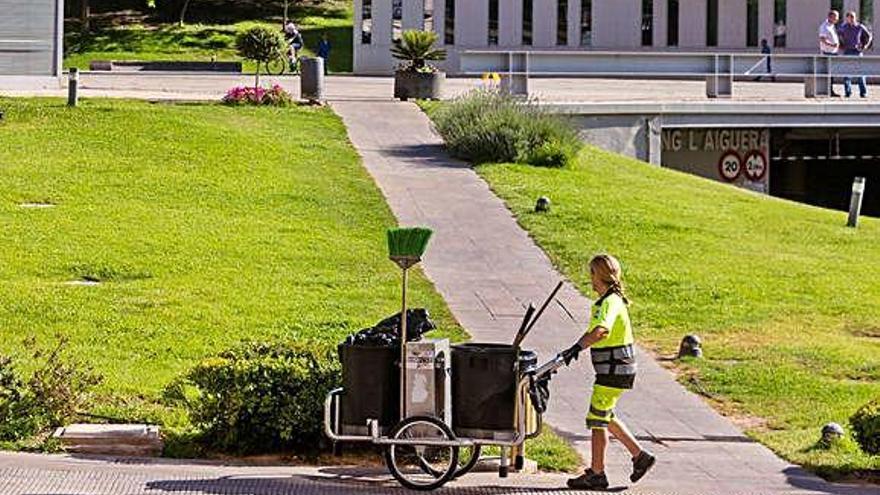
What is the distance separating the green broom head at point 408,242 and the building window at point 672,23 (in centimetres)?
4968

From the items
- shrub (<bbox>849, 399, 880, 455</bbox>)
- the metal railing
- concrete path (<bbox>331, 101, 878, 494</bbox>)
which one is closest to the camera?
shrub (<bbox>849, 399, 880, 455</bbox>)

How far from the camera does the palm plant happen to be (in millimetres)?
36344

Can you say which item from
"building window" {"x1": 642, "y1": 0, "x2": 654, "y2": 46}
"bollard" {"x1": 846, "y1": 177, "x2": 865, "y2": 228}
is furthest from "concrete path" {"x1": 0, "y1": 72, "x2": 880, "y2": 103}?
"building window" {"x1": 642, "y1": 0, "x2": 654, "y2": 46}

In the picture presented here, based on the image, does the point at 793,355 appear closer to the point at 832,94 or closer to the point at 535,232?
the point at 535,232

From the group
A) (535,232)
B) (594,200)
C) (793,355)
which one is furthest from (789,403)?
(594,200)

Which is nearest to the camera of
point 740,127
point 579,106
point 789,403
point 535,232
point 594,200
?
point 789,403

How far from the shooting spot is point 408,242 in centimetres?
1046

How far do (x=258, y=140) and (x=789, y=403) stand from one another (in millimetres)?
16589

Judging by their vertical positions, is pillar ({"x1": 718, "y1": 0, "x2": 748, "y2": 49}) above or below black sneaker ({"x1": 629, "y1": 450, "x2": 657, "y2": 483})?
above

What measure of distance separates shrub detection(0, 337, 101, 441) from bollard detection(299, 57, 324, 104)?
23.6 meters

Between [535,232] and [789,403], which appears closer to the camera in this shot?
[789,403]

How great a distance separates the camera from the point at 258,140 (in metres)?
29.6

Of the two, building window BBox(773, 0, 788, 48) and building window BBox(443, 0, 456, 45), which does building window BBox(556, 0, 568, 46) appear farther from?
building window BBox(773, 0, 788, 48)

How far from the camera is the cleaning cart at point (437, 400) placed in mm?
10438
